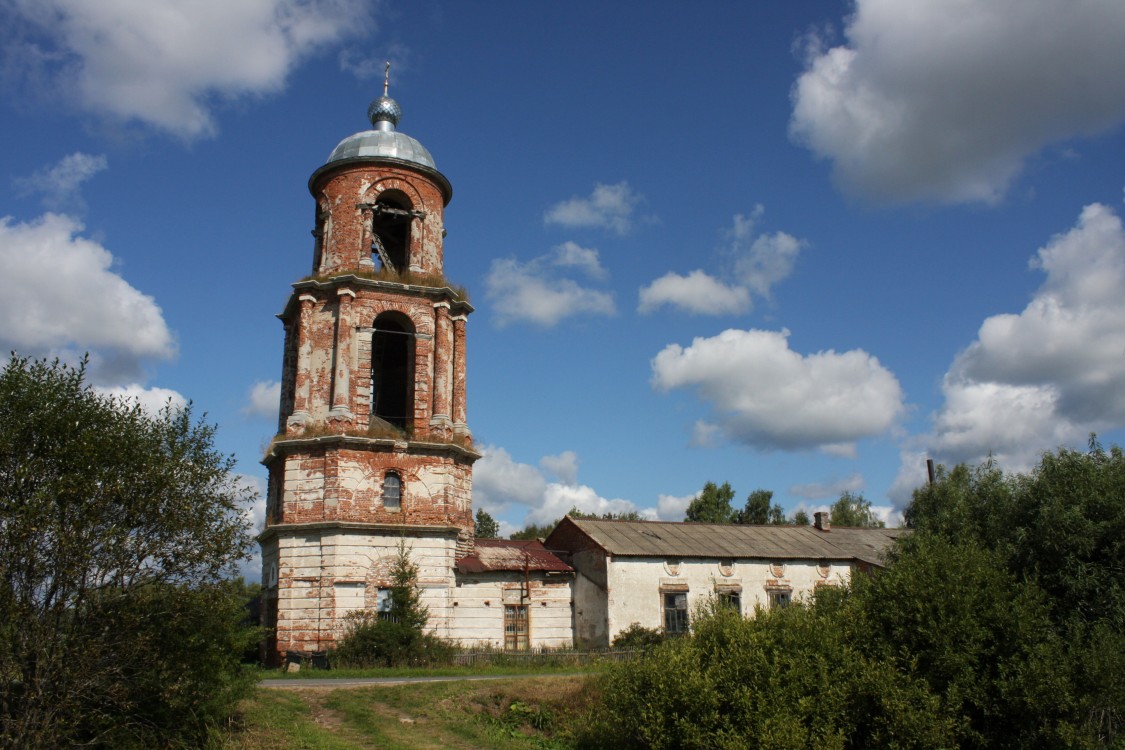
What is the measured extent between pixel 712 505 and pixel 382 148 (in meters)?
37.9

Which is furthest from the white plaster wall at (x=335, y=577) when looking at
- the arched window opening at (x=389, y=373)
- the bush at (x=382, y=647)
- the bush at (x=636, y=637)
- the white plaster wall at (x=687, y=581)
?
the white plaster wall at (x=687, y=581)

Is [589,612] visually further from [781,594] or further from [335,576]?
[335,576]

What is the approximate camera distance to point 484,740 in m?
17.8

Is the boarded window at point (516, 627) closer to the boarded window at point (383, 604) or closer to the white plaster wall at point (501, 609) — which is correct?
the white plaster wall at point (501, 609)

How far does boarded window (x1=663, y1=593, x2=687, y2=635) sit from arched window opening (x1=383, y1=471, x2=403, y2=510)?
11.3 meters

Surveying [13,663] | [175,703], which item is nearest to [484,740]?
[175,703]

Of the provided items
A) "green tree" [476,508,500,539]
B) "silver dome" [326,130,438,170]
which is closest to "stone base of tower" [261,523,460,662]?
"silver dome" [326,130,438,170]

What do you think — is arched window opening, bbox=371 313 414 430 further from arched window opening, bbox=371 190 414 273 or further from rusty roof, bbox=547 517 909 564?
rusty roof, bbox=547 517 909 564

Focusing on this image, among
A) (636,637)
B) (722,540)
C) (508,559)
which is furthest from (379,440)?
(722,540)

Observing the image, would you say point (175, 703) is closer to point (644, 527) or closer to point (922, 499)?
point (922, 499)

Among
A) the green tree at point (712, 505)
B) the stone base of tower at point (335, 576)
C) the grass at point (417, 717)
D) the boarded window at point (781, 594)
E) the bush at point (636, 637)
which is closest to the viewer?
the grass at point (417, 717)

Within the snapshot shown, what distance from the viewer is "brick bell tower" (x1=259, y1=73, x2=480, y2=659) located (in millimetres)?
25562

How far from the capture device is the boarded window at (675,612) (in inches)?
1250

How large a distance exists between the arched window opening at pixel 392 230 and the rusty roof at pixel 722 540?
40.0ft
